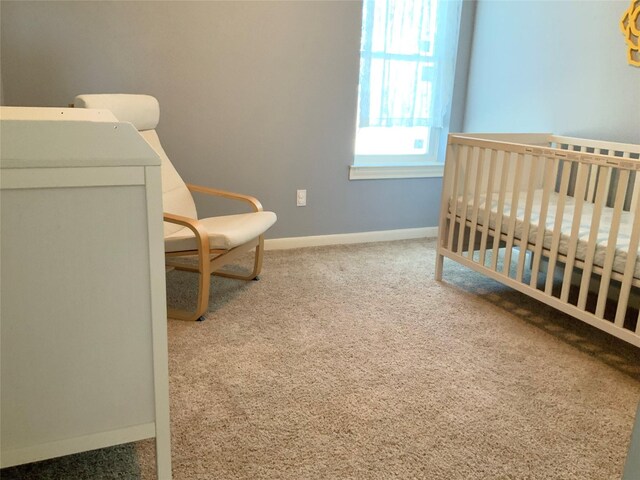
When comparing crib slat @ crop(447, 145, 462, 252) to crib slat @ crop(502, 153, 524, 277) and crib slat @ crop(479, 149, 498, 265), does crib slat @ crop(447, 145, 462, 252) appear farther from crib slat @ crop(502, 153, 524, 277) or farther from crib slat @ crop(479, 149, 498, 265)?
crib slat @ crop(502, 153, 524, 277)

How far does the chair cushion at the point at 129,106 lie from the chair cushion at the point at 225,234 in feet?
1.86

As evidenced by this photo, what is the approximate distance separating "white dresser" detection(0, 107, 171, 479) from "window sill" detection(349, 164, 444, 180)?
252 cm

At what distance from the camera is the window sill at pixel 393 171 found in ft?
11.8

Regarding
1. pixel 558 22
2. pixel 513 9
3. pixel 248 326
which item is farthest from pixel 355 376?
pixel 513 9

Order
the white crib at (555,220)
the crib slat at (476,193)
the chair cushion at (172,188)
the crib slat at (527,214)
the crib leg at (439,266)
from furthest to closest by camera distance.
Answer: the crib leg at (439,266)
the chair cushion at (172,188)
the crib slat at (476,193)
the crib slat at (527,214)
the white crib at (555,220)

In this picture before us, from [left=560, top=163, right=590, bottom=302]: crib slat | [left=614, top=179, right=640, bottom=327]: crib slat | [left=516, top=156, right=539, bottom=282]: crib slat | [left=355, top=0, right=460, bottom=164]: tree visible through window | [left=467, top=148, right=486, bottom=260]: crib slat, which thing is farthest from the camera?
[left=355, top=0, right=460, bottom=164]: tree visible through window

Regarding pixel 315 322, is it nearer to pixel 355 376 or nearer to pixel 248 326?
pixel 248 326

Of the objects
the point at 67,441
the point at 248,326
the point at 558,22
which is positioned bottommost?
the point at 248,326

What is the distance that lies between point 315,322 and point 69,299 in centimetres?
141

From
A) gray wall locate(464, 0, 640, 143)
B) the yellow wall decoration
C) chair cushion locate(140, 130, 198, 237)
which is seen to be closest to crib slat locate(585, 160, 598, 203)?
gray wall locate(464, 0, 640, 143)

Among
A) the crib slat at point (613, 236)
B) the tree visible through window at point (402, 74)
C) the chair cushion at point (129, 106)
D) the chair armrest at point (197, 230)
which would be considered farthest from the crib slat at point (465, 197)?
the chair cushion at point (129, 106)

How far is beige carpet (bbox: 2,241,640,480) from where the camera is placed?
1.51 metres

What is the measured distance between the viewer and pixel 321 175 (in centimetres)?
352

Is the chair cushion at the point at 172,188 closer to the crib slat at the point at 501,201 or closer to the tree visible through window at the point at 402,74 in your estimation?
the tree visible through window at the point at 402,74
